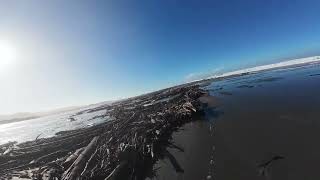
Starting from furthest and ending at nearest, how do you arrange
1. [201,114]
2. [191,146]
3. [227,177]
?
[201,114], [191,146], [227,177]

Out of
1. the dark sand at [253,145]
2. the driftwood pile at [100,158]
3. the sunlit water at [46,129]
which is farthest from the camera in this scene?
the sunlit water at [46,129]

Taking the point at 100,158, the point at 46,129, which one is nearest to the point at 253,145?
the point at 100,158

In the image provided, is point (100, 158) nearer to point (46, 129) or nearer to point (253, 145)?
point (253, 145)

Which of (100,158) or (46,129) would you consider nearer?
(100,158)

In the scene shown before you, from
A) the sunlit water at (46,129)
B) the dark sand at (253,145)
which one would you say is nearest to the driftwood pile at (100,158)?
the dark sand at (253,145)

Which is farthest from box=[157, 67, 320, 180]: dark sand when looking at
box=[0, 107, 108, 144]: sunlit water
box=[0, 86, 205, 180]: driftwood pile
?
box=[0, 107, 108, 144]: sunlit water

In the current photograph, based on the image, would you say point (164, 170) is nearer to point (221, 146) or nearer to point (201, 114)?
point (221, 146)

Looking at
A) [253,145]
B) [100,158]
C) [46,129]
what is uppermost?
[46,129]

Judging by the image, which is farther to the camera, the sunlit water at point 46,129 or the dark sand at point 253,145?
the sunlit water at point 46,129

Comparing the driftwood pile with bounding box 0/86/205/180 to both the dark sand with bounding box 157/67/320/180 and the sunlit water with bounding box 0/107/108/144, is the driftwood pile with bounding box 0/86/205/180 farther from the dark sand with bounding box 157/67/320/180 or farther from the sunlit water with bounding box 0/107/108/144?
the sunlit water with bounding box 0/107/108/144

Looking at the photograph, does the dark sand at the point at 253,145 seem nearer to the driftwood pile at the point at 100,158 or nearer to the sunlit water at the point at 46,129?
the driftwood pile at the point at 100,158

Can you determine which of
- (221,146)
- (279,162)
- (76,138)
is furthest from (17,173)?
(279,162)
